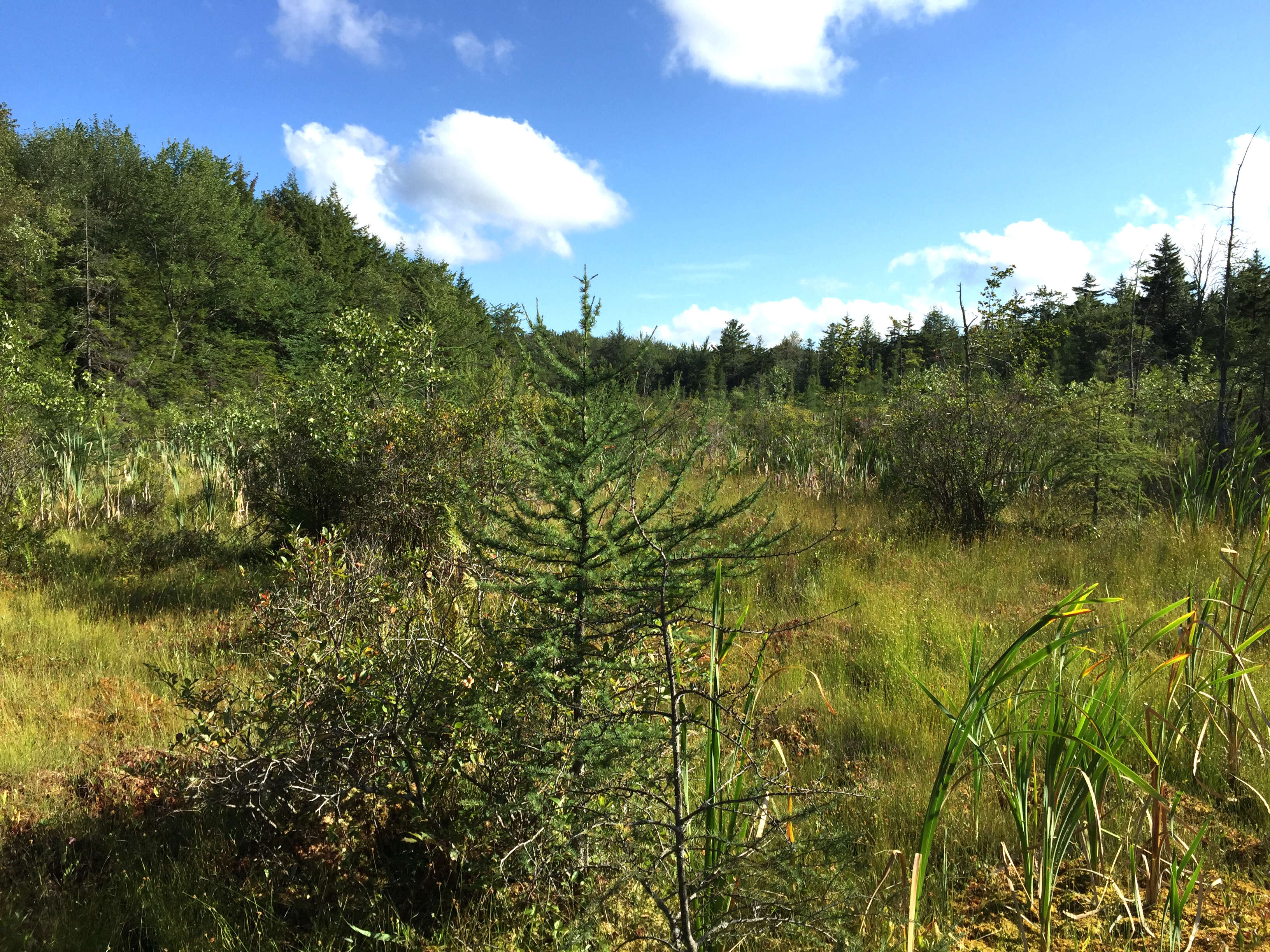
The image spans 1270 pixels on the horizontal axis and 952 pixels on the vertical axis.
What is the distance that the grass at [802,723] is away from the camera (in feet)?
7.43

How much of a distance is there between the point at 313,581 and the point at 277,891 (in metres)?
1.30

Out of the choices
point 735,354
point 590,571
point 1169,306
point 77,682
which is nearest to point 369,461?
point 77,682

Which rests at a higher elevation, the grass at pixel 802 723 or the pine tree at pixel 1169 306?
the pine tree at pixel 1169 306

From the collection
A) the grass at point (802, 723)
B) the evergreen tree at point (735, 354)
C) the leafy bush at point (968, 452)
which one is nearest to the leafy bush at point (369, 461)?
the grass at point (802, 723)

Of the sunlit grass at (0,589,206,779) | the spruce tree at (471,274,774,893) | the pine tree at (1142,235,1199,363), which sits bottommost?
the sunlit grass at (0,589,206,779)

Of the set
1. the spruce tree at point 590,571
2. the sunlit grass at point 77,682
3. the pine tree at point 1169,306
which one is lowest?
the sunlit grass at point 77,682

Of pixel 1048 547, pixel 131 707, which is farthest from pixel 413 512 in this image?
pixel 1048 547

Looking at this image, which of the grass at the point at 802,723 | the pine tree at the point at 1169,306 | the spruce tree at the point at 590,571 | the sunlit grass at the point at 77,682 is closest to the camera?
the spruce tree at the point at 590,571

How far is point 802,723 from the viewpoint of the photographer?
3639 mm

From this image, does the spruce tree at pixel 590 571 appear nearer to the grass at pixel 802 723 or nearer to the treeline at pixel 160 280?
the grass at pixel 802 723

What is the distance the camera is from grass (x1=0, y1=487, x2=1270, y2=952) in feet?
7.43

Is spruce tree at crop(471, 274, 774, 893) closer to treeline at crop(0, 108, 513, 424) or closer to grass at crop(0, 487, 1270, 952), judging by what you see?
grass at crop(0, 487, 1270, 952)

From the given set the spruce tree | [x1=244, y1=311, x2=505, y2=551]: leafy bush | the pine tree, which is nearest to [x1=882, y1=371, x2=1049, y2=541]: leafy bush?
[x1=244, y1=311, x2=505, y2=551]: leafy bush

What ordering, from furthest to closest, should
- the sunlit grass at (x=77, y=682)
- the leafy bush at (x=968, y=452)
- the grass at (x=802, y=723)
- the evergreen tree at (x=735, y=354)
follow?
the evergreen tree at (x=735, y=354)
the leafy bush at (x=968, y=452)
the sunlit grass at (x=77, y=682)
the grass at (x=802, y=723)
